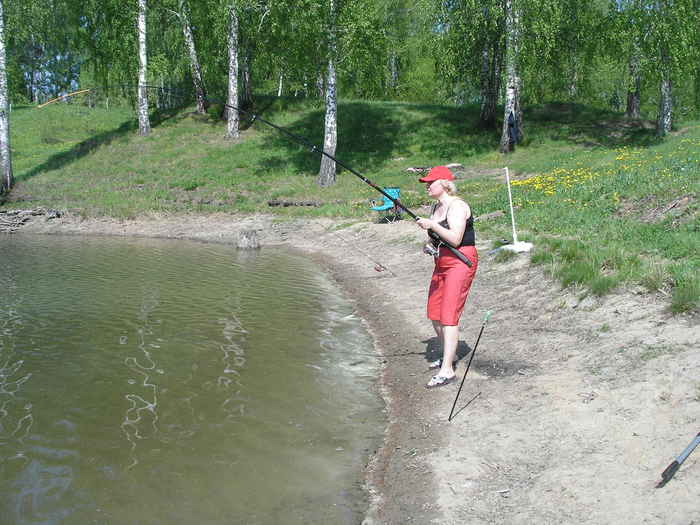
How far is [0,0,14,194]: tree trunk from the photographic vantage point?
25.0 metres

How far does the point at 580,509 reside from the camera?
4.10 metres

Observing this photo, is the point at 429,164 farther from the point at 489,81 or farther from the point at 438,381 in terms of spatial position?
the point at 438,381

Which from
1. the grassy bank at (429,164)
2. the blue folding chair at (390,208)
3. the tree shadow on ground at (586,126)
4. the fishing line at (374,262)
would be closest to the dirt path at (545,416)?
the grassy bank at (429,164)

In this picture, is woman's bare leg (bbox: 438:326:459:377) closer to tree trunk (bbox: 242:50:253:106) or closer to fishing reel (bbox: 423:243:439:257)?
fishing reel (bbox: 423:243:439:257)

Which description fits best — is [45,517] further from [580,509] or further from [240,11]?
[240,11]

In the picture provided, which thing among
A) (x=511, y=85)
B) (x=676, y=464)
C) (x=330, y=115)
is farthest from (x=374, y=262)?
(x=511, y=85)

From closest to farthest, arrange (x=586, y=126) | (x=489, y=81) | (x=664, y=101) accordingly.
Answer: (x=664, y=101) → (x=586, y=126) → (x=489, y=81)

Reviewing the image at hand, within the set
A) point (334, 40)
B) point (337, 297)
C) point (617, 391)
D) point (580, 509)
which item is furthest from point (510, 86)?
point (580, 509)

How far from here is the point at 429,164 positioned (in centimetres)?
2586

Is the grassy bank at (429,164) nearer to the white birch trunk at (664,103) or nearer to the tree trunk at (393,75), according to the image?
the white birch trunk at (664,103)

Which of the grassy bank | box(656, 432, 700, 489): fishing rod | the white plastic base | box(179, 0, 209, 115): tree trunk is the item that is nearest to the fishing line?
the grassy bank

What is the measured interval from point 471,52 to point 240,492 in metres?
28.0

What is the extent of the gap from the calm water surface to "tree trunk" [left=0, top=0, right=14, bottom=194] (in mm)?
15973

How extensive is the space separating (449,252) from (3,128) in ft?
82.2
